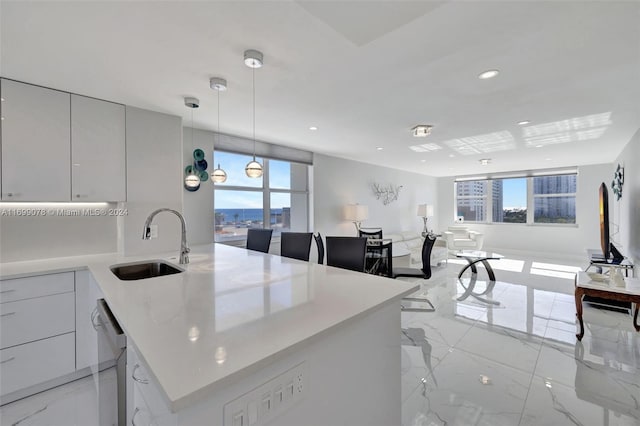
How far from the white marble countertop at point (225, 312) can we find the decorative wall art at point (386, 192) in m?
5.01

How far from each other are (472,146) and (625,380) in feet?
11.9

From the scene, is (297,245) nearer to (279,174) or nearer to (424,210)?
(279,174)

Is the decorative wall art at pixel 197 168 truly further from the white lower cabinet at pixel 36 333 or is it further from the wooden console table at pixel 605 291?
the wooden console table at pixel 605 291

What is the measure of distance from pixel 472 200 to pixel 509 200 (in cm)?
101

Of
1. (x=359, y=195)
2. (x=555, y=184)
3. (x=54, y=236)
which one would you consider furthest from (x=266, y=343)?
(x=555, y=184)

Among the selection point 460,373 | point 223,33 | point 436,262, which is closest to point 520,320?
point 460,373

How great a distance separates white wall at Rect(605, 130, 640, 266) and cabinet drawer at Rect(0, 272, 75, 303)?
6460mm

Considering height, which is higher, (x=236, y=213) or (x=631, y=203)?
(x=631, y=203)

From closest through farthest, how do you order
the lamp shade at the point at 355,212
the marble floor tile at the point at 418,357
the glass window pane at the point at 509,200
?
1. the marble floor tile at the point at 418,357
2. the lamp shade at the point at 355,212
3. the glass window pane at the point at 509,200

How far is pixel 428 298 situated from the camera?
13.1 ft

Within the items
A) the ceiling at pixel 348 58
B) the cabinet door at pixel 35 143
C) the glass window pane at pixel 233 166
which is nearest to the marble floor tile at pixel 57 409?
the cabinet door at pixel 35 143

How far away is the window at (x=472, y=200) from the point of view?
28.2 feet

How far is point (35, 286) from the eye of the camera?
2104 millimetres

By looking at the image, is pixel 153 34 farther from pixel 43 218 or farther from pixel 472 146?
pixel 472 146
